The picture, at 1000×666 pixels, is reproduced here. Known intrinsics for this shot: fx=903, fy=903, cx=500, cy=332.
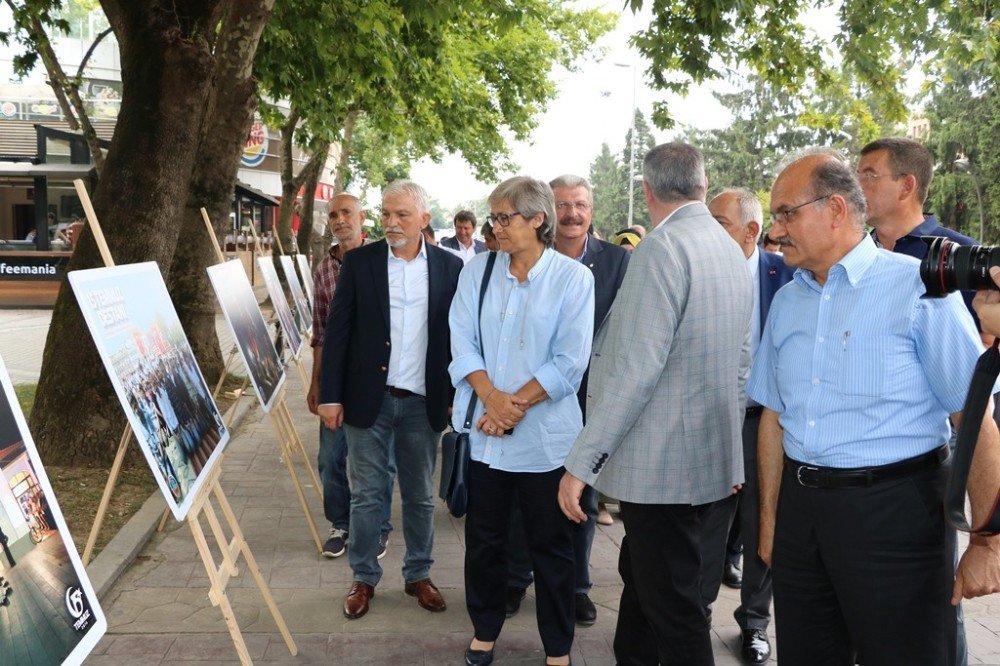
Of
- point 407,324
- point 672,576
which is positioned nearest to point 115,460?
point 407,324

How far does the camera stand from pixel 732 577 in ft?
16.4

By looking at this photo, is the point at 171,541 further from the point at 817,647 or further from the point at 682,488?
the point at 817,647

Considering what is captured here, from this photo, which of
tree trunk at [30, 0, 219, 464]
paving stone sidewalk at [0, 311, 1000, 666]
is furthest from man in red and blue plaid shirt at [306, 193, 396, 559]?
tree trunk at [30, 0, 219, 464]

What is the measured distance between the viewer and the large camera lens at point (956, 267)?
6.47ft

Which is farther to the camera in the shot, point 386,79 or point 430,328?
point 386,79

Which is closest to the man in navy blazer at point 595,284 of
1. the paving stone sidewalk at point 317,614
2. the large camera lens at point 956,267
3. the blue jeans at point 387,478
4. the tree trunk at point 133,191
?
the paving stone sidewalk at point 317,614

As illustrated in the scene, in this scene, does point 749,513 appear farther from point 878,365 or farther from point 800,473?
point 878,365

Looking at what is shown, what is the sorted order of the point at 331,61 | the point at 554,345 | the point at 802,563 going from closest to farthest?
the point at 802,563
the point at 554,345
the point at 331,61

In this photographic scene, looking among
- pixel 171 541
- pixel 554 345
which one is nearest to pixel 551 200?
pixel 554 345

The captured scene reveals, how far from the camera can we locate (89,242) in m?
6.50

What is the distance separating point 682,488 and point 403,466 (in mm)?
1905

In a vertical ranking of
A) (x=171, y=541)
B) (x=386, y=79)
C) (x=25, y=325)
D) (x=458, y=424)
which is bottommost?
(x=25, y=325)

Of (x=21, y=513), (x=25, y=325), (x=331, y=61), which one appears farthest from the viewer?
(x=25, y=325)

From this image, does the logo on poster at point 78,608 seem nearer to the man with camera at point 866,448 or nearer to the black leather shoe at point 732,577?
the man with camera at point 866,448
